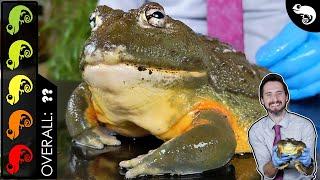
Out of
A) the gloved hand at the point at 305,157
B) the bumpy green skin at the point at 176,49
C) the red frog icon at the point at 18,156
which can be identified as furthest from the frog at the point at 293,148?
the red frog icon at the point at 18,156

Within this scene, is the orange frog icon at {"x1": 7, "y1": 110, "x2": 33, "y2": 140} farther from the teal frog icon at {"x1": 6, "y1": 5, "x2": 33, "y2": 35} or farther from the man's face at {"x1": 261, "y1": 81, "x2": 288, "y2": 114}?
the man's face at {"x1": 261, "y1": 81, "x2": 288, "y2": 114}

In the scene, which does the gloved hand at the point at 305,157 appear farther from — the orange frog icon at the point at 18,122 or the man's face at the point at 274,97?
the orange frog icon at the point at 18,122

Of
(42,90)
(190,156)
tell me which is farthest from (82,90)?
(190,156)

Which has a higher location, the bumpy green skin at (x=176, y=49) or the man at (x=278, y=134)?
the bumpy green skin at (x=176, y=49)

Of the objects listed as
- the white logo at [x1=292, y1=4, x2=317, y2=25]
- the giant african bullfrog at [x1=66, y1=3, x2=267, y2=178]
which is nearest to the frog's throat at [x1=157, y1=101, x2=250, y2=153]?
the giant african bullfrog at [x1=66, y1=3, x2=267, y2=178]

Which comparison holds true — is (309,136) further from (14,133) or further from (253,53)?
(14,133)

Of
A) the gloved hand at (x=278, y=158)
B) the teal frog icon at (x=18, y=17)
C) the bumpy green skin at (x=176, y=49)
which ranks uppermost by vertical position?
the teal frog icon at (x=18, y=17)

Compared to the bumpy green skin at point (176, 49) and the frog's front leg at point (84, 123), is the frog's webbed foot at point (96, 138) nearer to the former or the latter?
the frog's front leg at point (84, 123)

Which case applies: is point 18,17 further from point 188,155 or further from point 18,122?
point 188,155

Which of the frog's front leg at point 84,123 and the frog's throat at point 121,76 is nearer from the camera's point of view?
the frog's throat at point 121,76
